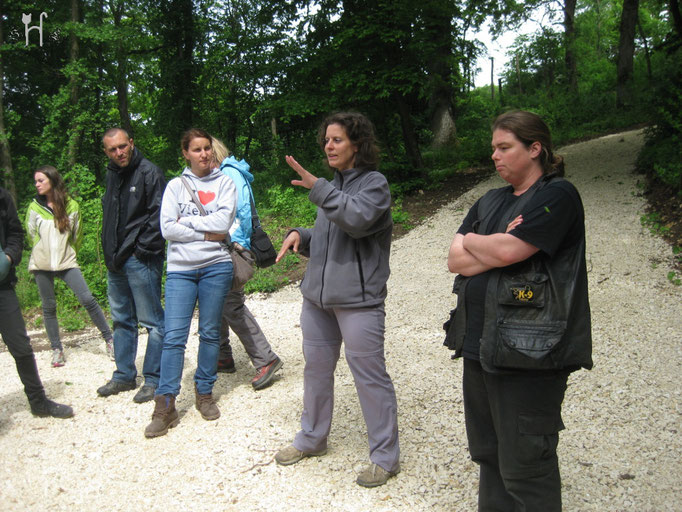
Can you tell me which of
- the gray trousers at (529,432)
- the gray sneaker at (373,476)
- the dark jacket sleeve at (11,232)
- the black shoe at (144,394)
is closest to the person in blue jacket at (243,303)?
the black shoe at (144,394)

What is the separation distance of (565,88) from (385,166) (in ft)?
53.6

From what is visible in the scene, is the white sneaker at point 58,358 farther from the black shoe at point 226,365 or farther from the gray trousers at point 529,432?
the gray trousers at point 529,432

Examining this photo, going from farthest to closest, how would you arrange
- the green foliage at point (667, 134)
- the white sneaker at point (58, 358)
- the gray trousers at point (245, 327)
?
the green foliage at point (667, 134), the white sneaker at point (58, 358), the gray trousers at point (245, 327)

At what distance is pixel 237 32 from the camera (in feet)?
57.5

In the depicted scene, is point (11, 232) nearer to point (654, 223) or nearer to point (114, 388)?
point (114, 388)

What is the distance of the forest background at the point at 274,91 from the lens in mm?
11477

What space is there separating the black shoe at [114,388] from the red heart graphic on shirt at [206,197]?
1.96 metres

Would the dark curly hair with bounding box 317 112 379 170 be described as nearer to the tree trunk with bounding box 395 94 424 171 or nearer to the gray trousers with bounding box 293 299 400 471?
the gray trousers with bounding box 293 299 400 471

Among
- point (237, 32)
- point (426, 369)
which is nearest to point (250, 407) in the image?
point (426, 369)

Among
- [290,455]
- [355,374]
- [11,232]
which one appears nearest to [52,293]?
[11,232]

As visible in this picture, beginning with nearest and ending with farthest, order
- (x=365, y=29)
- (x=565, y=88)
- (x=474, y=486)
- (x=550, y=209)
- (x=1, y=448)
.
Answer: (x=550, y=209), (x=474, y=486), (x=1, y=448), (x=365, y=29), (x=565, y=88)

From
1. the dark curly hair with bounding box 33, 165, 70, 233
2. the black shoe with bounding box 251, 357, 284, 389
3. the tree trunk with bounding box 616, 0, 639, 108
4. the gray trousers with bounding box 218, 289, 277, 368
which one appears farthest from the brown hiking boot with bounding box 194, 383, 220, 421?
the tree trunk with bounding box 616, 0, 639, 108

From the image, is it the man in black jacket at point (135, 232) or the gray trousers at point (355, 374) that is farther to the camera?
the man in black jacket at point (135, 232)

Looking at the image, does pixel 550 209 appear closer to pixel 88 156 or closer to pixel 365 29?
pixel 365 29
